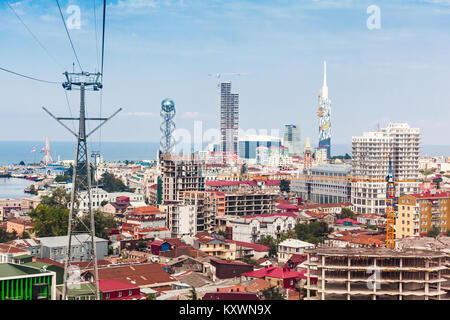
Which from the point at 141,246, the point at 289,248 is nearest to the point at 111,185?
the point at 141,246

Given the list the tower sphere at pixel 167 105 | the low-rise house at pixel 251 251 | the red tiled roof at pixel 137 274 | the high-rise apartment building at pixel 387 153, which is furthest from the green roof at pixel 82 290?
the tower sphere at pixel 167 105

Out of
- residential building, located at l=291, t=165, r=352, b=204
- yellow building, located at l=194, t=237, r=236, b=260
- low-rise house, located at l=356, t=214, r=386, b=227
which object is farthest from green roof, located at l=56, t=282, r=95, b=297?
residential building, located at l=291, t=165, r=352, b=204

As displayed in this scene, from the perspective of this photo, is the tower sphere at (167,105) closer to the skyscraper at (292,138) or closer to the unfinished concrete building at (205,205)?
the unfinished concrete building at (205,205)

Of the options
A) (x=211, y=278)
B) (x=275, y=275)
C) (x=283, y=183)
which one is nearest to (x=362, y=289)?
(x=275, y=275)

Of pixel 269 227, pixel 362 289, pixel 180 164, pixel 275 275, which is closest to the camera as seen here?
pixel 362 289
